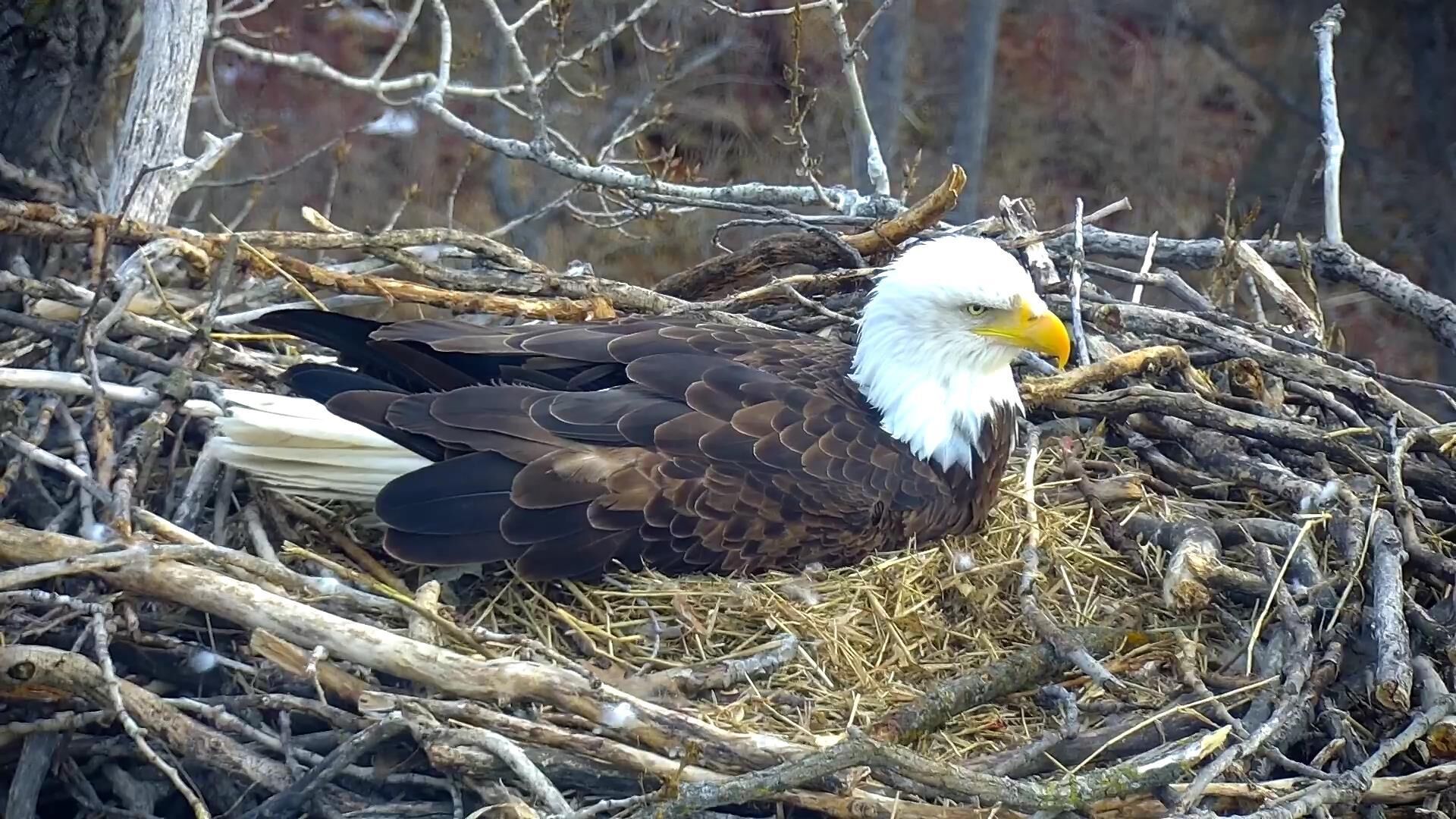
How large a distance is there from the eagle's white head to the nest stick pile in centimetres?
23

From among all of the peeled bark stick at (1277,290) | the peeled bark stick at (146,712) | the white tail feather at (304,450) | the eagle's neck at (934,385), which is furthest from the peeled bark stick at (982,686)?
the peeled bark stick at (1277,290)

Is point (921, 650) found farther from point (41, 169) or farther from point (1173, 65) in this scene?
point (1173, 65)

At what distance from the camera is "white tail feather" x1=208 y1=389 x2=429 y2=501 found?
130 inches

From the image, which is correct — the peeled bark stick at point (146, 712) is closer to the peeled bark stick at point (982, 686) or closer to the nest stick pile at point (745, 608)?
the nest stick pile at point (745, 608)

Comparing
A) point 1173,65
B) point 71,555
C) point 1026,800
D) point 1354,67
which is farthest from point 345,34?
point 1026,800

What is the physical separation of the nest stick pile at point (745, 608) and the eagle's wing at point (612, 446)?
0.37ft

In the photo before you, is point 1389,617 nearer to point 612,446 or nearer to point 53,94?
point 612,446

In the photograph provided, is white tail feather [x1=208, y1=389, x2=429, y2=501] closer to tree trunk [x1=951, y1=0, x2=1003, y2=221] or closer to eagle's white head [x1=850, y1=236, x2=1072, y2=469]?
eagle's white head [x1=850, y1=236, x2=1072, y2=469]

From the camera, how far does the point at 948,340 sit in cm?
382

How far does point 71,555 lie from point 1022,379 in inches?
95.2

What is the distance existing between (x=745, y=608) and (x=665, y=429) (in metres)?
0.42

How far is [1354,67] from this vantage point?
29.0 ft

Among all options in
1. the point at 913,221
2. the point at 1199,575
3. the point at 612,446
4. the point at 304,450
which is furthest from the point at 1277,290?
the point at 304,450

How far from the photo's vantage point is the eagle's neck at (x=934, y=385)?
3.74 m
